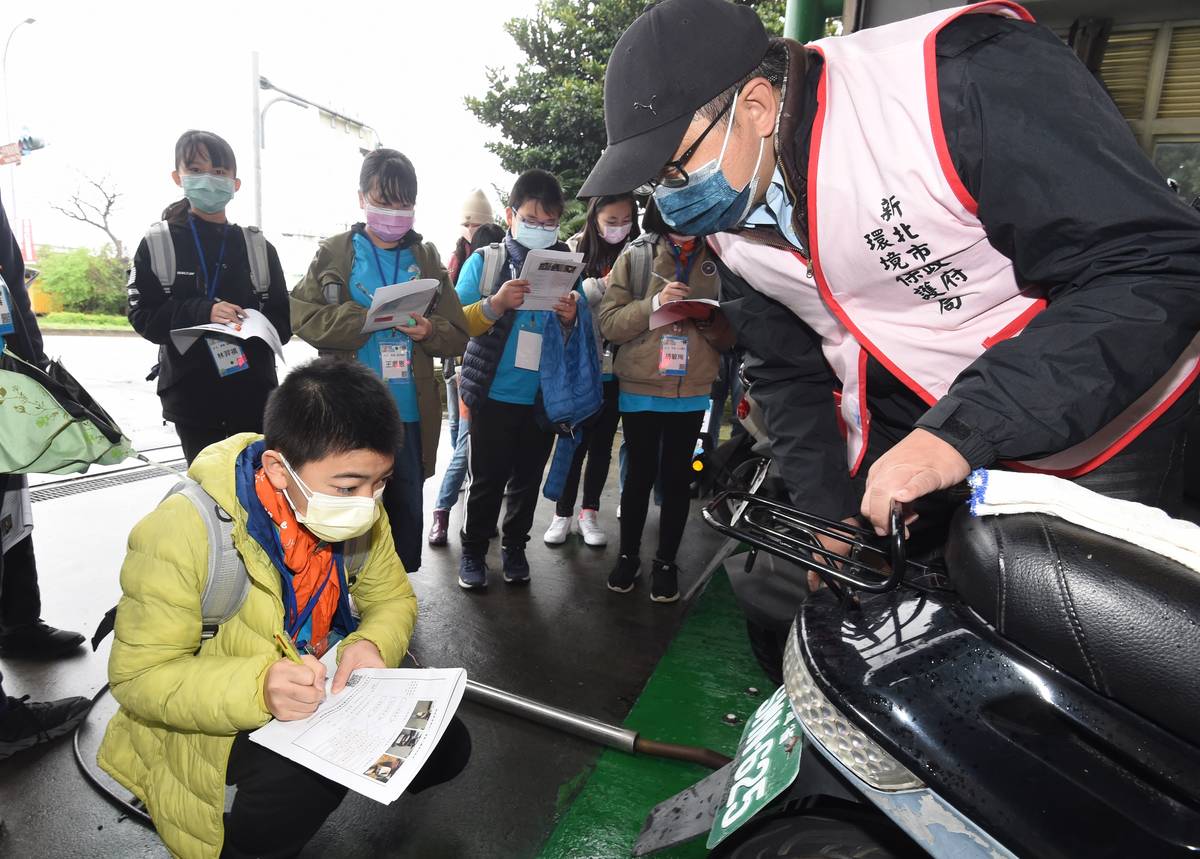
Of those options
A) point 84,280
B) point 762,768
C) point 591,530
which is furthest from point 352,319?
point 84,280

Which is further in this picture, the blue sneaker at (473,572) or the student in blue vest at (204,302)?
the blue sneaker at (473,572)

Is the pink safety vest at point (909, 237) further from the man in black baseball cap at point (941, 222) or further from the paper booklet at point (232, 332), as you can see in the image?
the paper booklet at point (232, 332)

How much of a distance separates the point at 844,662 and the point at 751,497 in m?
0.30

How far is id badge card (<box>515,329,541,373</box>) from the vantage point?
10.4ft

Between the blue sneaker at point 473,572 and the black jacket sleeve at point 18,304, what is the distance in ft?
5.95

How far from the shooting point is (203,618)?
1511 mm

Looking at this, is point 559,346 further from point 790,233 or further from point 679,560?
point 790,233

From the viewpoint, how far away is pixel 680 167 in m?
1.40

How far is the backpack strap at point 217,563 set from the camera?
57.1 inches

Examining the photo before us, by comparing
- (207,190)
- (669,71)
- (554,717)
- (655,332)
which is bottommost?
(554,717)

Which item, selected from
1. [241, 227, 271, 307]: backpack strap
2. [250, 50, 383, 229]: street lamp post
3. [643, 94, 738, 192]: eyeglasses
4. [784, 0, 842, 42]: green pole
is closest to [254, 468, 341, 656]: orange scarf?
[643, 94, 738, 192]: eyeglasses

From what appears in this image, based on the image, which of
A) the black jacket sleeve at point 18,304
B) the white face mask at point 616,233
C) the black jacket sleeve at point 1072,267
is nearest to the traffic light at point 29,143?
the black jacket sleeve at point 18,304

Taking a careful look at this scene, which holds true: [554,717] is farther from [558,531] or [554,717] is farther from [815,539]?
[558,531]

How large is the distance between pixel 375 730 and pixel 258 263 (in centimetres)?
224
